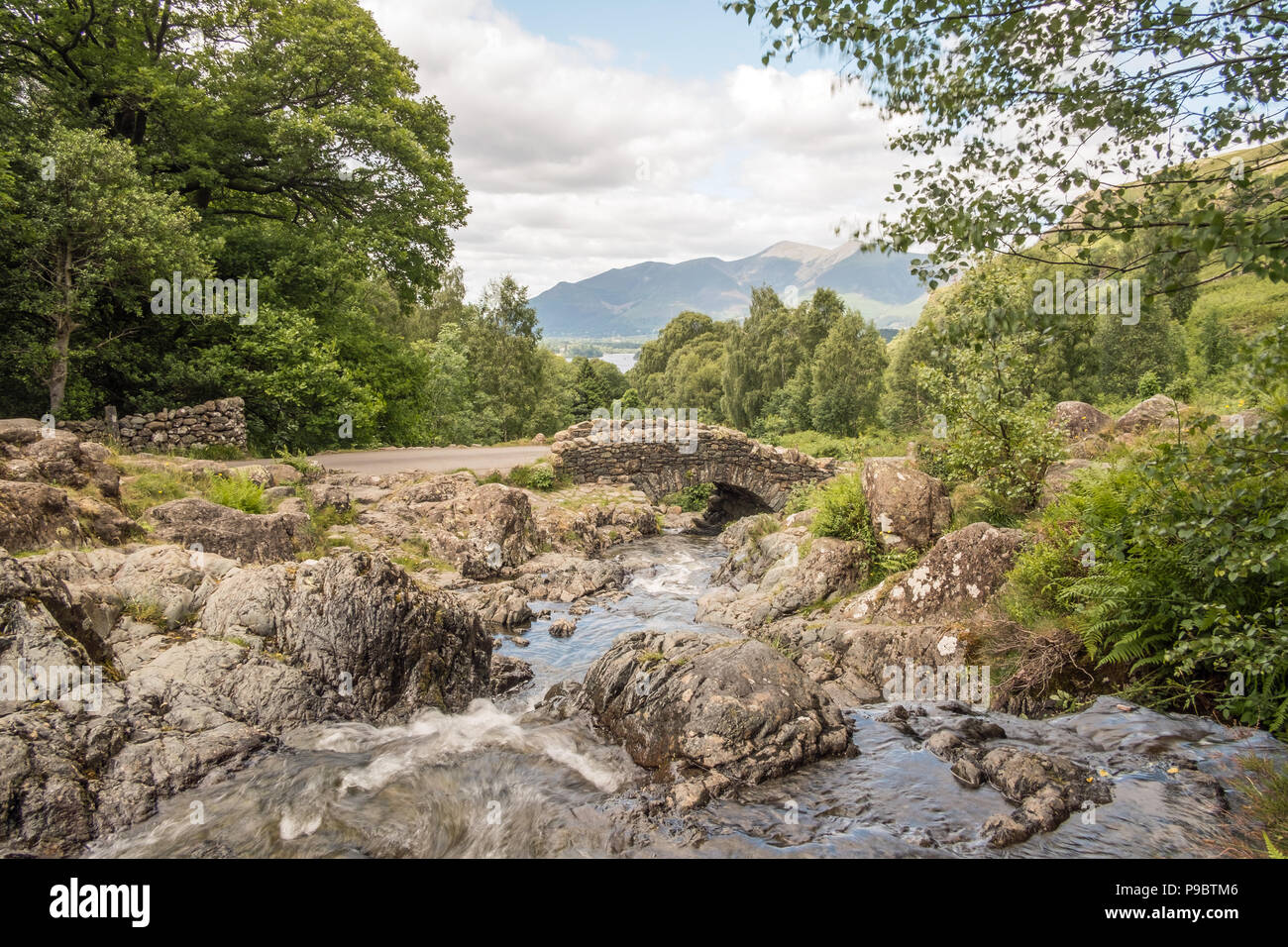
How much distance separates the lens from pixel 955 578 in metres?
10.7

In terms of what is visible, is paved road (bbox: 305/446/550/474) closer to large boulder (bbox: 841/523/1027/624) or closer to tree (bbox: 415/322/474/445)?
tree (bbox: 415/322/474/445)

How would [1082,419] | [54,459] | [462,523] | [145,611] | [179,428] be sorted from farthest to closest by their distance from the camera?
[179,428] < [1082,419] < [462,523] < [54,459] < [145,611]

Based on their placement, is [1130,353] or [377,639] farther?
[1130,353]

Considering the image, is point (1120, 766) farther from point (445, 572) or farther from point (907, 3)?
point (445, 572)

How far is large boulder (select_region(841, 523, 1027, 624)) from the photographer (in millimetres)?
10438

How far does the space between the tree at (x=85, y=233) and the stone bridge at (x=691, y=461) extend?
14.1 m

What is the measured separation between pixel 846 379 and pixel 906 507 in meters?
39.2

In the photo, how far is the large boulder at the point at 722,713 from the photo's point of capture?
7.22 meters

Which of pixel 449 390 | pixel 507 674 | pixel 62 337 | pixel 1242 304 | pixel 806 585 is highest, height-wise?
pixel 1242 304

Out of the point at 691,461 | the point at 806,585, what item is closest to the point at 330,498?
the point at 806,585

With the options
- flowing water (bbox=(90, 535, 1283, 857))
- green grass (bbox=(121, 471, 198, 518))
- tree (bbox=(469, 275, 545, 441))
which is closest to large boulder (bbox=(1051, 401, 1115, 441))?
flowing water (bbox=(90, 535, 1283, 857))

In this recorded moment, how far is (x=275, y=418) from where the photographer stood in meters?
23.4

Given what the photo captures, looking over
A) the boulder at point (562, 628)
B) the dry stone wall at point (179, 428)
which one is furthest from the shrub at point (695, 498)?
the boulder at point (562, 628)

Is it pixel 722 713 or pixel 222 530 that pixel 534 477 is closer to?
pixel 222 530
